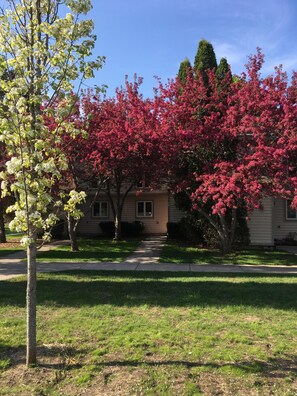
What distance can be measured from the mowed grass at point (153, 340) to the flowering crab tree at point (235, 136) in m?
4.64

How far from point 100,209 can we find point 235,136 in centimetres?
1494

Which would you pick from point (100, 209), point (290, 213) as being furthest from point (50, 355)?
point (100, 209)

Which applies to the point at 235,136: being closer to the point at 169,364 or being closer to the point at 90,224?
the point at 169,364

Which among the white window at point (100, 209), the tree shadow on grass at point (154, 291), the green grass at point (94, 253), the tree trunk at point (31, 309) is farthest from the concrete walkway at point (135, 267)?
the white window at point (100, 209)

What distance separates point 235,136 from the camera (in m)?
13.1

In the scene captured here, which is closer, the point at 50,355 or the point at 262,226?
the point at 50,355

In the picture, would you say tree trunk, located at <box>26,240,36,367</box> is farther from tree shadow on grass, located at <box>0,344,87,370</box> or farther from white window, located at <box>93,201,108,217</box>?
white window, located at <box>93,201,108,217</box>

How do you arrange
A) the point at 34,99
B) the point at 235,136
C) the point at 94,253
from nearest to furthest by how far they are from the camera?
1. the point at 34,99
2. the point at 235,136
3. the point at 94,253

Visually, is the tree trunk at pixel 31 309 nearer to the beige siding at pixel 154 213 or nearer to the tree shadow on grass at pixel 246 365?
the tree shadow on grass at pixel 246 365

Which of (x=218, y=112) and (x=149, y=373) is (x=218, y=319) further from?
(x=218, y=112)

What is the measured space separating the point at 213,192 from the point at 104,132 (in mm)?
4253

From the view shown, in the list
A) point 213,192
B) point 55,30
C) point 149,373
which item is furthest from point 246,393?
point 213,192

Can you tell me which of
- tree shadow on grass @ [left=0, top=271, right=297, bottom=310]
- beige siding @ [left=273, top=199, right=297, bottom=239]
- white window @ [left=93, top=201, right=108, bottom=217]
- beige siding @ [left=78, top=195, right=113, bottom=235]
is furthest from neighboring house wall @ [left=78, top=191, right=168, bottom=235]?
tree shadow on grass @ [left=0, top=271, right=297, bottom=310]

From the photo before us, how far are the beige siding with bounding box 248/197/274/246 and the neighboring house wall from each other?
7.94 m
